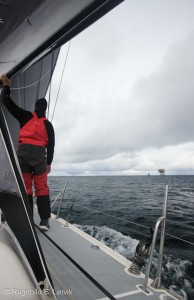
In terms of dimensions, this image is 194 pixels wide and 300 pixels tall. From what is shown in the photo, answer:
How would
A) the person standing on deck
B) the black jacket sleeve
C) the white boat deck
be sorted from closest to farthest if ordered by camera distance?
the white boat deck < the person standing on deck < the black jacket sleeve

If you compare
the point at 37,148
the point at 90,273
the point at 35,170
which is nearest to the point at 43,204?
the point at 35,170

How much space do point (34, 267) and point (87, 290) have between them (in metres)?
1.06

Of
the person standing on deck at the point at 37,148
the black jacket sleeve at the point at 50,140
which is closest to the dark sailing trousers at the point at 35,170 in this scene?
the person standing on deck at the point at 37,148

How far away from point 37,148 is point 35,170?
0.28 meters

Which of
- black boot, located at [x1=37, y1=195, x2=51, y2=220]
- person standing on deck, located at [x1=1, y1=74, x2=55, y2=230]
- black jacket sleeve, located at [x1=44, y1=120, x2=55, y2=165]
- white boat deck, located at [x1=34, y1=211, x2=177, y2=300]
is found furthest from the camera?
black boot, located at [x1=37, y1=195, x2=51, y2=220]

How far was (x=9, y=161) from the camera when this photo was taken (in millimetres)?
1347

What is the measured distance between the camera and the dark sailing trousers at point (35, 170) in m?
2.65

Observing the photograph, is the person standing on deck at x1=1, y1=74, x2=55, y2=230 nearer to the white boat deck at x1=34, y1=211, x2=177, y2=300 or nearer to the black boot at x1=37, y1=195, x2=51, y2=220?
the black boot at x1=37, y1=195, x2=51, y2=220

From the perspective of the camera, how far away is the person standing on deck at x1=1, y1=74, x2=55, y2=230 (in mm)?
2564

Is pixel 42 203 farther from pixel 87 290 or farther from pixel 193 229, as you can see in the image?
pixel 193 229

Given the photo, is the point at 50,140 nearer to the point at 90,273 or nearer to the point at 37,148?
the point at 37,148

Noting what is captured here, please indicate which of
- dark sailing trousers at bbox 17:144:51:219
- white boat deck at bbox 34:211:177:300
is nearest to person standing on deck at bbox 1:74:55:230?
dark sailing trousers at bbox 17:144:51:219

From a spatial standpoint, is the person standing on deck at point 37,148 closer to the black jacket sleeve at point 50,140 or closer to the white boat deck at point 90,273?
the black jacket sleeve at point 50,140

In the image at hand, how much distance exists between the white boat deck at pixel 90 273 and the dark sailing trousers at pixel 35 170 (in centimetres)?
61
